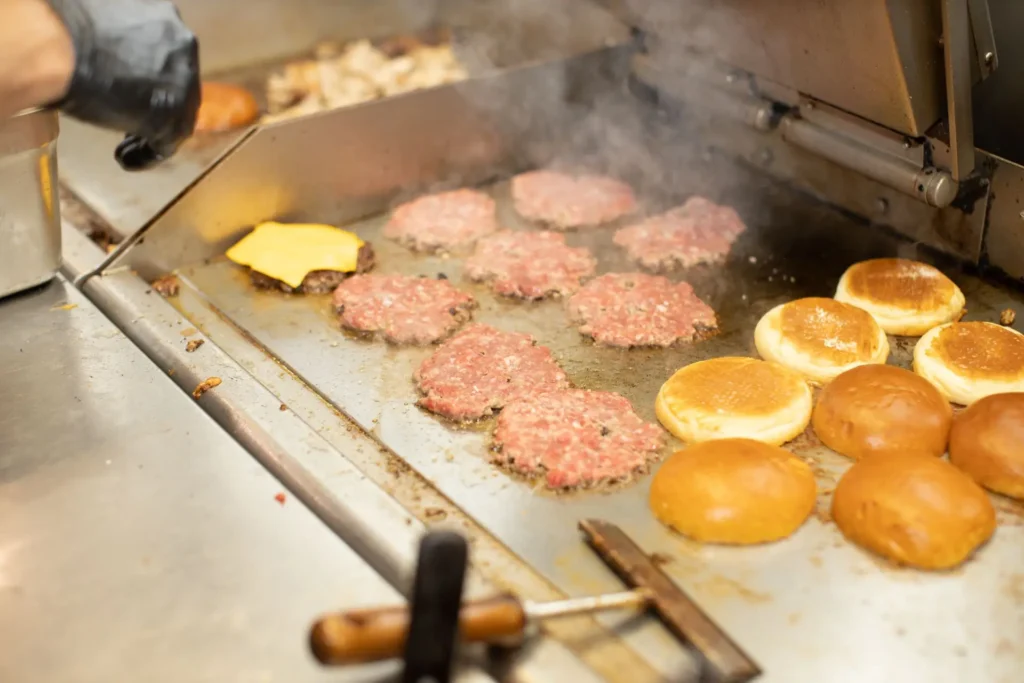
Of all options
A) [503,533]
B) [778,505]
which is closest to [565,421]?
[503,533]

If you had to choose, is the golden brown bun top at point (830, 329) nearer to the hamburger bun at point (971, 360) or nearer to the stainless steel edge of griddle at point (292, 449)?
the hamburger bun at point (971, 360)

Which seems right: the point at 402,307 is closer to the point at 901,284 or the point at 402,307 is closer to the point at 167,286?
the point at 167,286

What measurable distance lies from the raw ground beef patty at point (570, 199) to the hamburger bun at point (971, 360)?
45.0 inches

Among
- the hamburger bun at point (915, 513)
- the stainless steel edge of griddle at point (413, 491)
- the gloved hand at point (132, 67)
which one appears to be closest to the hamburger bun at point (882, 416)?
the hamburger bun at point (915, 513)

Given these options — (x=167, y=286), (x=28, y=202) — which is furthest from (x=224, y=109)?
(x=28, y=202)

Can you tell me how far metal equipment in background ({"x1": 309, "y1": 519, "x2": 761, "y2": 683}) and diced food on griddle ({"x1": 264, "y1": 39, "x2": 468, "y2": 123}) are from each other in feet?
8.56

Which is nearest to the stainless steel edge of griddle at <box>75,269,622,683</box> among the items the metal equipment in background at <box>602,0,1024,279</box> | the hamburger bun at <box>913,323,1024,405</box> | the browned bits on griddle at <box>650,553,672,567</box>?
the browned bits on griddle at <box>650,553,672,567</box>

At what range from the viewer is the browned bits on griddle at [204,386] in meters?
2.28

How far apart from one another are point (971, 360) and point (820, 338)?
13.9 inches

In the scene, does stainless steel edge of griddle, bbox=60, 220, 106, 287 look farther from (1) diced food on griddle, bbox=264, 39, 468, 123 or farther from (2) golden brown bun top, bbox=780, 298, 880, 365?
(2) golden brown bun top, bbox=780, 298, 880, 365

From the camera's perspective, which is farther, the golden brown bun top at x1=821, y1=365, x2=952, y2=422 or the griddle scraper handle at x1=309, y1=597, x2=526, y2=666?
the golden brown bun top at x1=821, y1=365, x2=952, y2=422

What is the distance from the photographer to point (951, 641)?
5.78ft

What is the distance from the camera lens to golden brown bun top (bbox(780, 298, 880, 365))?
2.47 metres

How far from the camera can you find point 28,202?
7.99 ft
